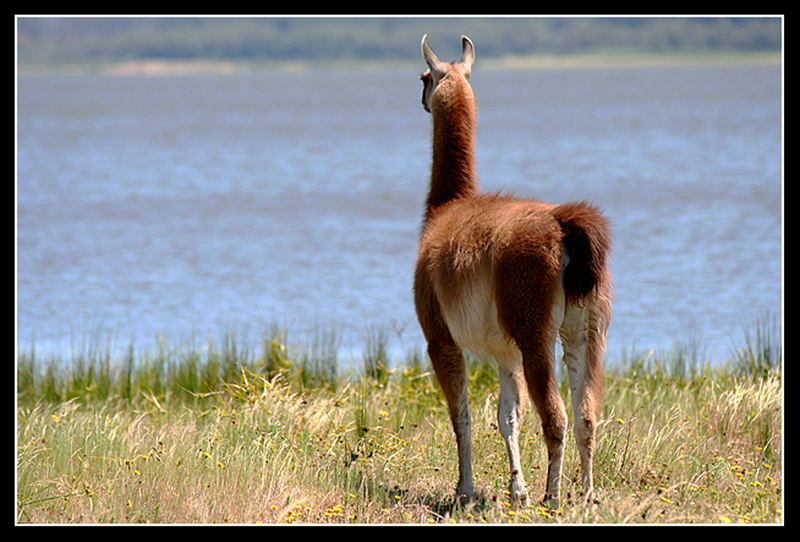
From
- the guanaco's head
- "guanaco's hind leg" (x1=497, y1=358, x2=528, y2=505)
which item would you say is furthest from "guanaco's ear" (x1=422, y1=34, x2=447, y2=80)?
"guanaco's hind leg" (x1=497, y1=358, x2=528, y2=505)

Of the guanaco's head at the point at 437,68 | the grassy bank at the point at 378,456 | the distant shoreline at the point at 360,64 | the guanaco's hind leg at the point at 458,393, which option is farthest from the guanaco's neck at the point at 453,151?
the distant shoreline at the point at 360,64

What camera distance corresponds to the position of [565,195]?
22844 millimetres

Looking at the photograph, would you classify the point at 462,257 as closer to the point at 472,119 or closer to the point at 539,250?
the point at 539,250

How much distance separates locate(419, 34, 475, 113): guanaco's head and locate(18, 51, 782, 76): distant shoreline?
98.5m

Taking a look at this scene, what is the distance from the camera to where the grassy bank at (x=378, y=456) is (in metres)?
5.43

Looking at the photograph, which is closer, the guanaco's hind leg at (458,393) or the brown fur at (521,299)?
the brown fur at (521,299)

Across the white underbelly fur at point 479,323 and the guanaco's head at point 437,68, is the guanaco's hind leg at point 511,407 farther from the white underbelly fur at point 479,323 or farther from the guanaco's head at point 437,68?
the guanaco's head at point 437,68

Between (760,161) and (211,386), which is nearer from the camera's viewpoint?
(211,386)

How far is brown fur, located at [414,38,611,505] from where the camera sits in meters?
5.12

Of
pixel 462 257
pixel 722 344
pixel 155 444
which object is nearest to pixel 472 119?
pixel 462 257

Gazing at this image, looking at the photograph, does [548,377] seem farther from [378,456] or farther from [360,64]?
[360,64]

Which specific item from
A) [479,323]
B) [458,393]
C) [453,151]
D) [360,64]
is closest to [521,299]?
[479,323]

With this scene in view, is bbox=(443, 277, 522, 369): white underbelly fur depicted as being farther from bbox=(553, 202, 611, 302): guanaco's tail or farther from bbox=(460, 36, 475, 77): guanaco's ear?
bbox=(460, 36, 475, 77): guanaco's ear

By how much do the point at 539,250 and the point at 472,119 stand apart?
1737 millimetres
